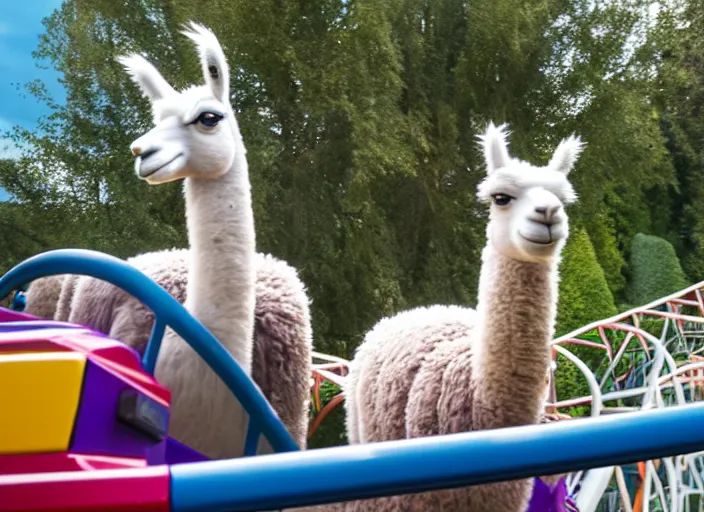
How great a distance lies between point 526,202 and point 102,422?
77 centimetres

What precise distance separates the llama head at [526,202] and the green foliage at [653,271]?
4.51 metres

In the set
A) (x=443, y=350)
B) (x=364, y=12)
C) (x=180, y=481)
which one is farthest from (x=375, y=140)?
(x=180, y=481)

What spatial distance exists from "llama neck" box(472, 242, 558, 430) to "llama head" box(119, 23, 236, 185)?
0.44 meters

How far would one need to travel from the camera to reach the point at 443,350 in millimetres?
1252

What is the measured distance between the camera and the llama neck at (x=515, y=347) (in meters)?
1.07

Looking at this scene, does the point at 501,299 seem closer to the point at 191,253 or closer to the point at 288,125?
the point at 191,253

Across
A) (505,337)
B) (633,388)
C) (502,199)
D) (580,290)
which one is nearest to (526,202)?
(502,199)

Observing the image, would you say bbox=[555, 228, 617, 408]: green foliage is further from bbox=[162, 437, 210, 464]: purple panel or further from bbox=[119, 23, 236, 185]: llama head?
bbox=[162, 437, 210, 464]: purple panel

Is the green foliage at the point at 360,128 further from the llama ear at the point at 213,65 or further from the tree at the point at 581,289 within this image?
the llama ear at the point at 213,65

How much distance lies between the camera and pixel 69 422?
34 centimetres

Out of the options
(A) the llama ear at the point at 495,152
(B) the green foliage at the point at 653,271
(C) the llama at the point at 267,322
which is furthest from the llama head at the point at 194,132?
(B) the green foliage at the point at 653,271

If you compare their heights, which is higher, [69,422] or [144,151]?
[144,151]

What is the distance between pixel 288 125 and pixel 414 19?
4.00ft

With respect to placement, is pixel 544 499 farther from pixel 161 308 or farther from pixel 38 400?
pixel 38 400
